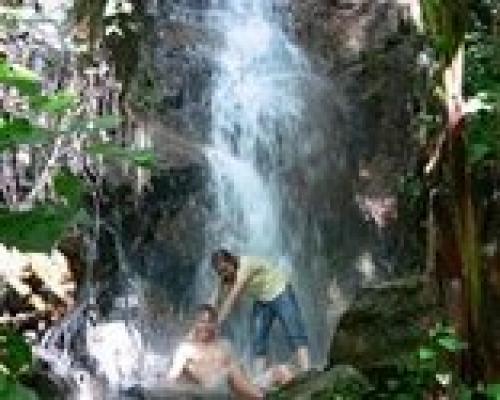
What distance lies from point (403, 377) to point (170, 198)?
5.96 metres

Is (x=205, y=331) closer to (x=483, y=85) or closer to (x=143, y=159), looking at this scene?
(x=483, y=85)

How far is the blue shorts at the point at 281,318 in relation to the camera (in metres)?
7.73

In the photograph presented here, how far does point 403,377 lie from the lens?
4602mm

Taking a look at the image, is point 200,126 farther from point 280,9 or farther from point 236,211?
point 280,9

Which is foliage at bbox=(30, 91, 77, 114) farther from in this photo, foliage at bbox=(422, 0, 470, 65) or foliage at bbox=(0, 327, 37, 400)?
foliage at bbox=(422, 0, 470, 65)

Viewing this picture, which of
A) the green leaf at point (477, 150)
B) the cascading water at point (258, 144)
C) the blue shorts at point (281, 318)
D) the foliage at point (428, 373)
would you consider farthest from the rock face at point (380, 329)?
the cascading water at point (258, 144)

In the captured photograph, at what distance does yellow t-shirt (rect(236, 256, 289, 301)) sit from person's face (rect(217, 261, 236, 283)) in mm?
70

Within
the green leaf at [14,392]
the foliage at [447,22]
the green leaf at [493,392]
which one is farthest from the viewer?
the foliage at [447,22]

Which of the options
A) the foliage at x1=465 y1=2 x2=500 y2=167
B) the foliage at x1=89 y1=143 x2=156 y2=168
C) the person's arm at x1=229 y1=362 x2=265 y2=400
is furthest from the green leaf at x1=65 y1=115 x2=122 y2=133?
the person's arm at x1=229 y1=362 x2=265 y2=400

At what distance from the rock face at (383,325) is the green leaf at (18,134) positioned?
3.24 meters

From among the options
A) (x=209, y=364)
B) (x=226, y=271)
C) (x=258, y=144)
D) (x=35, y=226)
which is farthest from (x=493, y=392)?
(x=258, y=144)

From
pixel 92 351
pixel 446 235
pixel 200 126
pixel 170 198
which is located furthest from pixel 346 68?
pixel 446 235

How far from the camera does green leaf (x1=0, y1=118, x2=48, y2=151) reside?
238 centimetres

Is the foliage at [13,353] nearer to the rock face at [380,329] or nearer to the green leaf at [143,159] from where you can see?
the green leaf at [143,159]
